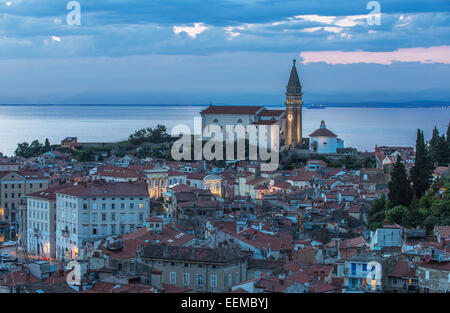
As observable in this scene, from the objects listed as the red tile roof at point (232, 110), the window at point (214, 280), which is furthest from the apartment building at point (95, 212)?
the red tile roof at point (232, 110)

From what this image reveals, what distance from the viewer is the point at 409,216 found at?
1794 centimetres

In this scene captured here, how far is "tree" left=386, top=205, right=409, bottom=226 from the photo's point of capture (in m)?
18.0

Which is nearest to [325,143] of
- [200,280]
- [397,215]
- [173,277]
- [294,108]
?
[294,108]

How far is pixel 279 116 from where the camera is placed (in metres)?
51.5

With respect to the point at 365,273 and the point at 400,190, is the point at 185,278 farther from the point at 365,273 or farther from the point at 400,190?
the point at 400,190

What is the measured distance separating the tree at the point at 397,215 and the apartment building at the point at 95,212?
24.7 ft

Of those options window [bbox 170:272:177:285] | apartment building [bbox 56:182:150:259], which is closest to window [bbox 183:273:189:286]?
window [bbox 170:272:177:285]

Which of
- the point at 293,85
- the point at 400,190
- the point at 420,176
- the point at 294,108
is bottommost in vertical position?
the point at 400,190

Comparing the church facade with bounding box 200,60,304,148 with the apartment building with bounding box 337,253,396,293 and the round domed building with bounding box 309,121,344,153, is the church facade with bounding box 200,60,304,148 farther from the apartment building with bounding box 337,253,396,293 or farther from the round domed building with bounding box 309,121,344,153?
the apartment building with bounding box 337,253,396,293

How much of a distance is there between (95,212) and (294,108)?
29938mm
